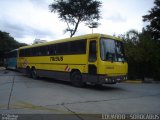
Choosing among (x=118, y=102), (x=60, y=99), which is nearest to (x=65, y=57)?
(x=60, y=99)

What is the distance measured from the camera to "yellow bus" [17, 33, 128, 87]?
1341cm

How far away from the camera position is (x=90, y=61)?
45.8 ft

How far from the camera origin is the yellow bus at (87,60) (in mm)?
13414

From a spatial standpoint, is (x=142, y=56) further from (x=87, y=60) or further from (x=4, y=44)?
(x=4, y=44)

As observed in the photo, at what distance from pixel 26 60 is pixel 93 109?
16.0 m

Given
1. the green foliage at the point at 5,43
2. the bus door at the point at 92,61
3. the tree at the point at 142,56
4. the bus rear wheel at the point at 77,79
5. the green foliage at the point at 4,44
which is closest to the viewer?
the bus door at the point at 92,61

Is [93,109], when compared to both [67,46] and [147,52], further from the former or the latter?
[147,52]

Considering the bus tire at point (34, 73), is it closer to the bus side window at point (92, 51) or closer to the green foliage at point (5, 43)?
the bus side window at point (92, 51)

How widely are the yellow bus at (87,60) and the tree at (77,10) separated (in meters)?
18.3

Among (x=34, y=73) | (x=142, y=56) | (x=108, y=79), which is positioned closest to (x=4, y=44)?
(x=34, y=73)

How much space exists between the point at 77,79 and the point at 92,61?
7.05ft

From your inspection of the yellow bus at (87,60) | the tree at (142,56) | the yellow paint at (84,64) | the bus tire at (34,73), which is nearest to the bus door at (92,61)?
the yellow bus at (87,60)

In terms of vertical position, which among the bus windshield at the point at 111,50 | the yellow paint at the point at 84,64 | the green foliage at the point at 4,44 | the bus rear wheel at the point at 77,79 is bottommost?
the bus rear wheel at the point at 77,79

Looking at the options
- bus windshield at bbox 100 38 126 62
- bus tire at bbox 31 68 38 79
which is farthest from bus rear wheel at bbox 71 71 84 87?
bus tire at bbox 31 68 38 79
